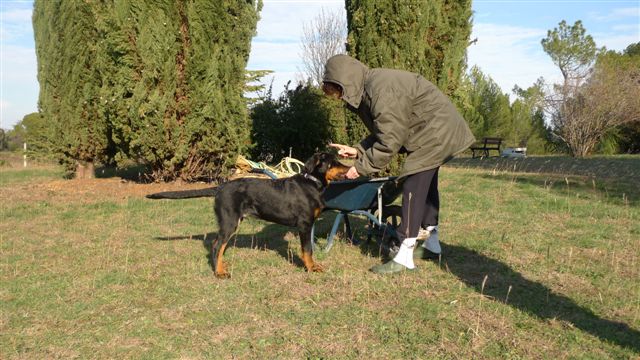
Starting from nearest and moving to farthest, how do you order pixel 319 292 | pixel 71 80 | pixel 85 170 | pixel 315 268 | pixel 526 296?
pixel 526 296
pixel 319 292
pixel 315 268
pixel 71 80
pixel 85 170

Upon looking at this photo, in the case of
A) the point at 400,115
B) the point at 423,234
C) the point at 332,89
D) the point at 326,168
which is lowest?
the point at 423,234

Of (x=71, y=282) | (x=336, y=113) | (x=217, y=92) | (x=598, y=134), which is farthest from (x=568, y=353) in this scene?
(x=598, y=134)

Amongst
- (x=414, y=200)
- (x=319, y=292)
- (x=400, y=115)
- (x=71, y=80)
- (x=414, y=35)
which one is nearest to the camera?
(x=319, y=292)

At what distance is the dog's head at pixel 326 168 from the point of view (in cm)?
470

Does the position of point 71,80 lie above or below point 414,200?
above

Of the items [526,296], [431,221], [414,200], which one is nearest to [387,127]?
[414,200]

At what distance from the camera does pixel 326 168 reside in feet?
15.4

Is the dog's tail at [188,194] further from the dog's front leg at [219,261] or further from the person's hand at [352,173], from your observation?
the person's hand at [352,173]

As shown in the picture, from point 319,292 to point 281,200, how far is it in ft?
3.27

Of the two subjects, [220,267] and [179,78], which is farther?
[179,78]

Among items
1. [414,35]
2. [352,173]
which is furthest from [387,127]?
[414,35]

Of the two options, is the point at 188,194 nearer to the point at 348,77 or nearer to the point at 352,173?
the point at 352,173

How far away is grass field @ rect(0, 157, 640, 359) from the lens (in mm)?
3209

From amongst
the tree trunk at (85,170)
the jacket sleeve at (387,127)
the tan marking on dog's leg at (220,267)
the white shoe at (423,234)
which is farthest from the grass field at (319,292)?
the tree trunk at (85,170)
